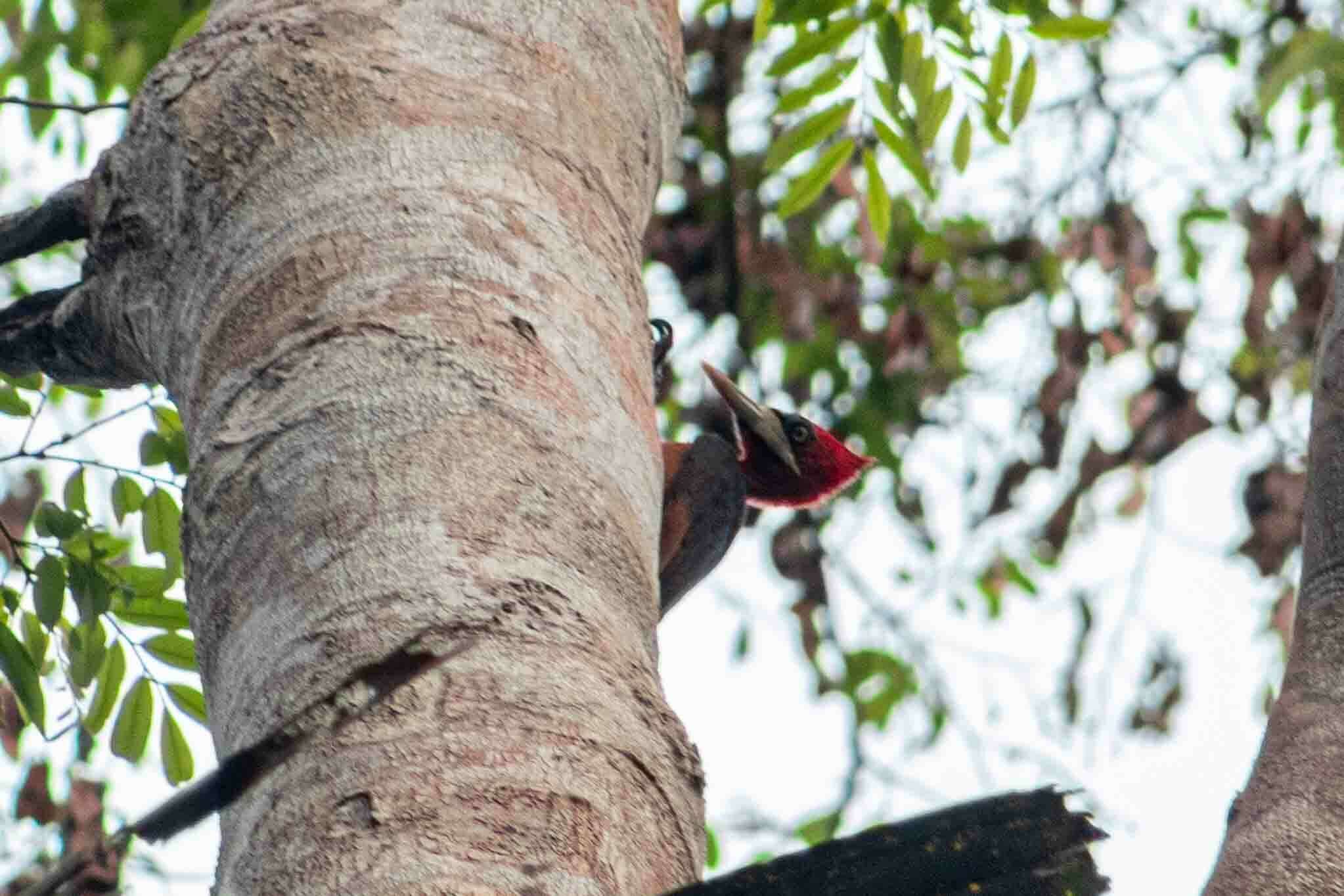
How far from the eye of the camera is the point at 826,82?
3.32m

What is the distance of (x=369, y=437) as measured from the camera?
156 cm

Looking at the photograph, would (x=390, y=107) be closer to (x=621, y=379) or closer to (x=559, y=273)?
(x=559, y=273)

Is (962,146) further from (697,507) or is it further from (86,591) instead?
(86,591)

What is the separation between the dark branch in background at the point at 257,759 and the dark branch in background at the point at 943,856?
Answer: 0.26m

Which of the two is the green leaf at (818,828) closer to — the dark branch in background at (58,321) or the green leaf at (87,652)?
the green leaf at (87,652)

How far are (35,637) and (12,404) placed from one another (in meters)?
0.40

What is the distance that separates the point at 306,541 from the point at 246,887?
0.33 meters

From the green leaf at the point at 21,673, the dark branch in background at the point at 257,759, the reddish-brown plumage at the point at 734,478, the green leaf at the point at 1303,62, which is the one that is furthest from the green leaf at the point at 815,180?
the dark branch in background at the point at 257,759

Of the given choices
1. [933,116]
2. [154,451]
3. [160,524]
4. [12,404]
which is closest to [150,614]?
[160,524]

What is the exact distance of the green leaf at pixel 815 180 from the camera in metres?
3.56

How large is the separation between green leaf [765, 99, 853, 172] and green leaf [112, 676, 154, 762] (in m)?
1.64

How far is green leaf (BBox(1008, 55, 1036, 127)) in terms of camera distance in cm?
313

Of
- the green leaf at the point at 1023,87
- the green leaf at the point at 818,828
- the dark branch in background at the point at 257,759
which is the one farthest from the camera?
the green leaf at the point at 818,828

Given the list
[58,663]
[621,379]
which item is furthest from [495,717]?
[58,663]
